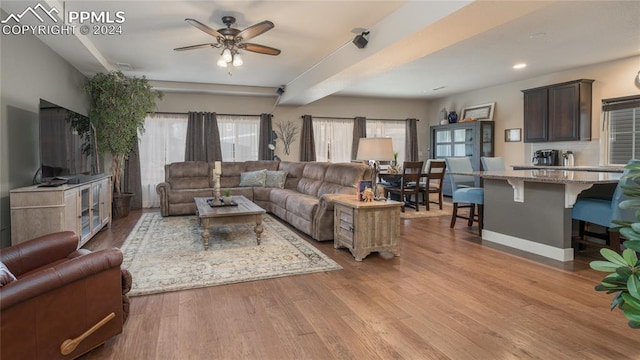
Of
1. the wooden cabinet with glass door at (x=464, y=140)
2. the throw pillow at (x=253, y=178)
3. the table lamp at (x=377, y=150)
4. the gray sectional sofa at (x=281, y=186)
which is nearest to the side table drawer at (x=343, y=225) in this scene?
the gray sectional sofa at (x=281, y=186)

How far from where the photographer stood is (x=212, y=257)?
3.74 m

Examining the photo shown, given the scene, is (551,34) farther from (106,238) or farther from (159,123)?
(159,123)

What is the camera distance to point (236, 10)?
12.1 feet

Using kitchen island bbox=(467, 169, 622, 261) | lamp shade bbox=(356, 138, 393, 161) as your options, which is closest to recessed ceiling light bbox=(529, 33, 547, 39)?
kitchen island bbox=(467, 169, 622, 261)

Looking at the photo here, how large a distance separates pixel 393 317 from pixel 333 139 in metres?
6.64

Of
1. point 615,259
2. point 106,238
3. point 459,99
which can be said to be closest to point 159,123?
point 106,238

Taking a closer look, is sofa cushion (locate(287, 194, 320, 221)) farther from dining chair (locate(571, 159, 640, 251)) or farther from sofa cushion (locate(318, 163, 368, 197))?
dining chair (locate(571, 159, 640, 251))

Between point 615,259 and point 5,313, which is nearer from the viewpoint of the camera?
point 615,259

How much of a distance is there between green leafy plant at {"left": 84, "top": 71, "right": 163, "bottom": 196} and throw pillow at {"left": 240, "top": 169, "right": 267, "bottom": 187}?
6.75 ft

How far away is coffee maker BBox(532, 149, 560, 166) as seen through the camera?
656 centimetres

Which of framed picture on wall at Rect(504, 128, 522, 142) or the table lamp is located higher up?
framed picture on wall at Rect(504, 128, 522, 142)

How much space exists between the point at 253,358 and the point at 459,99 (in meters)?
8.34

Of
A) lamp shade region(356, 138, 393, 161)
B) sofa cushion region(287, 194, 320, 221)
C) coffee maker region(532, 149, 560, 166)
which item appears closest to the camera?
sofa cushion region(287, 194, 320, 221)

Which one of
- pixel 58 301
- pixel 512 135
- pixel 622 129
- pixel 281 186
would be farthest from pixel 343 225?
pixel 512 135
